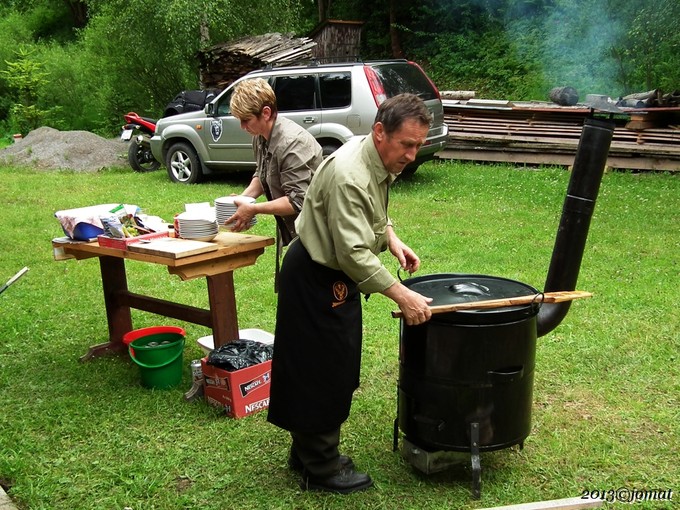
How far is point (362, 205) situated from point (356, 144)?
0.34 metres

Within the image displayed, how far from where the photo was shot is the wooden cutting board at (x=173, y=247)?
4180 millimetres

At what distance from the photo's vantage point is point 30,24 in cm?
3397

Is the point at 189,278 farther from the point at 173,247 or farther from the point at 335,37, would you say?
the point at 335,37

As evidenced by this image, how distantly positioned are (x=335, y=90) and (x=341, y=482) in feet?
27.5

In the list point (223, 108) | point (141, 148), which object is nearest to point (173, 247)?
point (223, 108)

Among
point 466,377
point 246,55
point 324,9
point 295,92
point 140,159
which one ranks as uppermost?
point 324,9

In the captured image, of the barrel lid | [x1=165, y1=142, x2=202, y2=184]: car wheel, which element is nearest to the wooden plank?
the barrel lid

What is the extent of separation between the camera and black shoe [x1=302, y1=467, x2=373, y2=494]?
362 centimetres

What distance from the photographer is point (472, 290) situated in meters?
3.59

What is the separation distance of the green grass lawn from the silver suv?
302 centimetres

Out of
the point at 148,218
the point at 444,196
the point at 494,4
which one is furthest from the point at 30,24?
the point at 148,218

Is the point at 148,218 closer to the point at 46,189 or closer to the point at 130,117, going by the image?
the point at 46,189

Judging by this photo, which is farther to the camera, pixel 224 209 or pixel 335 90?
pixel 335 90

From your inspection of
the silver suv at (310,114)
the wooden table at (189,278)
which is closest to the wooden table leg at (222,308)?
the wooden table at (189,278)
